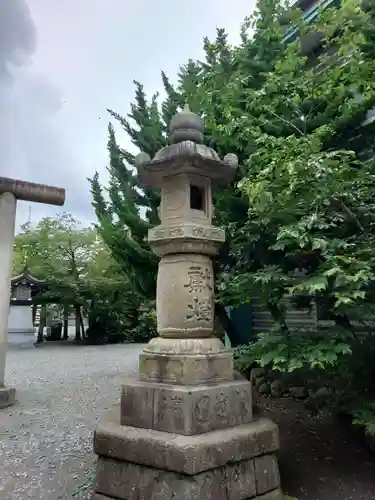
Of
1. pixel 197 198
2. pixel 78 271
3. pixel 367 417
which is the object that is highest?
pixel 78 271

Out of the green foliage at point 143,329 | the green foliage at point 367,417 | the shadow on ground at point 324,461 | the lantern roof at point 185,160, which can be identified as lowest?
the shadow on ground at point 324,461

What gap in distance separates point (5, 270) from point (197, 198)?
4.31 m

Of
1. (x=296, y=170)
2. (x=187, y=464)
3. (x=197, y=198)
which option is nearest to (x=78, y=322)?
(x=197, y=198)

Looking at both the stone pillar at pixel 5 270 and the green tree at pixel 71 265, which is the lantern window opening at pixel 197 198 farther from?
the green tree at pixel 71 265

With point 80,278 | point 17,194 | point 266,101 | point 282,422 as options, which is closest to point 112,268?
point 80,278

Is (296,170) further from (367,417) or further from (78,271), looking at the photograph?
(78,271)

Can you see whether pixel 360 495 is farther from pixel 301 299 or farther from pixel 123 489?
pixel 123 489

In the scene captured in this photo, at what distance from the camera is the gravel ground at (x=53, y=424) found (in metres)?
3.87

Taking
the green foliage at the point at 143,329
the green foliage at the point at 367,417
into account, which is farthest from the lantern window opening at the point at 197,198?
the green foliage at the point at 143,329

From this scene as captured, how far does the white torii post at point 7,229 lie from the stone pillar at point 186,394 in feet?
12.6

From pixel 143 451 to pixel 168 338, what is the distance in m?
0.92

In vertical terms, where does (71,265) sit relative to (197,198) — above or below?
above

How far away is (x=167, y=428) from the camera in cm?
320

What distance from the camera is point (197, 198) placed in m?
3.99
